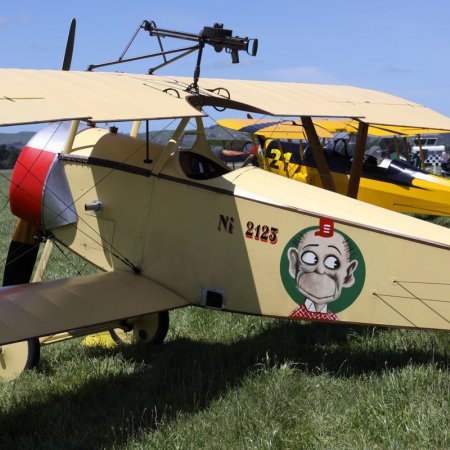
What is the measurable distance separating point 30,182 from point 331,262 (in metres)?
2.86

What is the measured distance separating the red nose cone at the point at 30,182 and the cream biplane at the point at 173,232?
1 cm

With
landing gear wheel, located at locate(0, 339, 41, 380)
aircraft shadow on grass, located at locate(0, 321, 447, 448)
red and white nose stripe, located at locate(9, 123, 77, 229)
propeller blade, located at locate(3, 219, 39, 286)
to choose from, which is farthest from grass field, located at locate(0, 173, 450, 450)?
red and white nose stripe, located at locate(9, 123, 77, 229)

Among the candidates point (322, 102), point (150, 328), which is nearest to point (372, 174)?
point (322, 102)

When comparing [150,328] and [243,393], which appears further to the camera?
[150,328]

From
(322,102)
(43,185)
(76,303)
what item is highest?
(322,102)

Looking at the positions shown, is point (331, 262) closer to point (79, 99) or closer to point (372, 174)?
point (79, 99)

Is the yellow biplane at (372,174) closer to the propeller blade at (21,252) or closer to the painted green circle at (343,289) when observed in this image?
the propeller blade at (21,252)

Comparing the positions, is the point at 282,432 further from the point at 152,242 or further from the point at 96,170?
the point at 96,170

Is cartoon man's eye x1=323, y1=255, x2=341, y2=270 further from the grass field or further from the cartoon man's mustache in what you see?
the grass field

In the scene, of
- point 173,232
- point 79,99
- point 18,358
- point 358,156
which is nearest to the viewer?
point 79,99

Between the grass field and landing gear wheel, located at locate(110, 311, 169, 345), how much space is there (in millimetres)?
108

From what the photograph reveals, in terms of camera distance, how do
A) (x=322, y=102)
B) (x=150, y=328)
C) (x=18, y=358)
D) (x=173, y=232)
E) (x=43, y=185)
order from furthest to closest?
(x=322, y=102) → (x=43, y=185) → (x=150, y=328) → (x=18, y=358) → (x=173, y=232)

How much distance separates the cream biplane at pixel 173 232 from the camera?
4598 millimetres

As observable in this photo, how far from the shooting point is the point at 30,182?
20.5 feet
